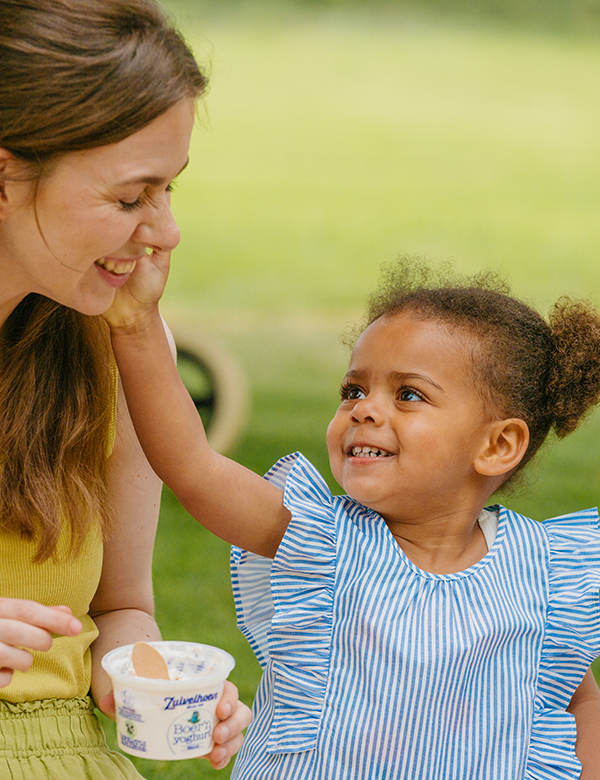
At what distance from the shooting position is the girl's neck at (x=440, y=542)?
6.16 feet

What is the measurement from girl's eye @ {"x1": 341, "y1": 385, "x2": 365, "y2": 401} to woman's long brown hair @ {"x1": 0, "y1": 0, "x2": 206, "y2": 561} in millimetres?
473

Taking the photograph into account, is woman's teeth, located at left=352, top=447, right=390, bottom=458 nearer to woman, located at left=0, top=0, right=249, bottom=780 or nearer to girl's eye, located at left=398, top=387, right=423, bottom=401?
girl's eye, located at left=398, top=387, right=423, bottom=401

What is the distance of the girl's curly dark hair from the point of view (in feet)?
6.33

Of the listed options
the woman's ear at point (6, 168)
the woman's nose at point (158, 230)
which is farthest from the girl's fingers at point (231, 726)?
the woman's ear at point (6, 168)

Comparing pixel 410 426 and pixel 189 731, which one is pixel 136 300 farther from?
pixel 189 731

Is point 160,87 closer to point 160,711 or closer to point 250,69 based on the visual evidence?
point 160,711

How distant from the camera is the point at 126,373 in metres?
1.65

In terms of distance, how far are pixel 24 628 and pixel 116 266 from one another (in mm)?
587

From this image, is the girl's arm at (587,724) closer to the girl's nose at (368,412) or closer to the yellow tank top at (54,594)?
the girl's nose at (368,412)

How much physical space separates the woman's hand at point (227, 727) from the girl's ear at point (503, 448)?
→ 0.70 metres

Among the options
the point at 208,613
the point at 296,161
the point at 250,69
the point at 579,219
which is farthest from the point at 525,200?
the point at 208,613

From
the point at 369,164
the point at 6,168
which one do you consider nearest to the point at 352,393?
the point at 6,168

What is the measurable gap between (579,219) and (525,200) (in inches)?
21.2

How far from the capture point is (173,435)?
1673 millimetres
